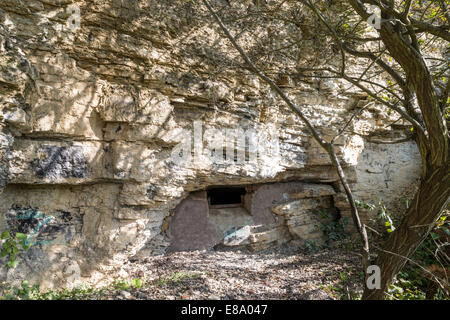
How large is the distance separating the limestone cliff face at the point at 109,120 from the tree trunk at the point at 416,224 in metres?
0.69

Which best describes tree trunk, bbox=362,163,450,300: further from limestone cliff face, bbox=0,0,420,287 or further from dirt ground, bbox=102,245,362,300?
dirt ground, bbox=102,245,362,300

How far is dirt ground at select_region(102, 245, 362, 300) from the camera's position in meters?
2.62

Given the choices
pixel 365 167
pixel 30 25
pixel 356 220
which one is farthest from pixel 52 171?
pixel 365 167

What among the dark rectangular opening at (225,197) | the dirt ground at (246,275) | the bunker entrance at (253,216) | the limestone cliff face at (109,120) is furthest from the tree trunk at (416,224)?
the dark rectangular opening at (225,197)

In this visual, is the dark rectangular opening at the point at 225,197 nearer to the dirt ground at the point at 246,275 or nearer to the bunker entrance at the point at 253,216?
the bunker entrance at the point at 253,216

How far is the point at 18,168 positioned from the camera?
272cm

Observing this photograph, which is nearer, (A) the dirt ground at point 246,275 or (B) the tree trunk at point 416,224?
(B) the tree trunk at point 416,224

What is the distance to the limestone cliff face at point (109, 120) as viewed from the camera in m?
2.75

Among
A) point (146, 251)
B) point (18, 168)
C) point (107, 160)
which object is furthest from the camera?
point (146, 251)

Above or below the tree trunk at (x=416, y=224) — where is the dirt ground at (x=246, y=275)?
below

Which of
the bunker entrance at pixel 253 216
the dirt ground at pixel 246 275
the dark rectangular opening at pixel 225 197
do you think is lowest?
the dirt ground at pixel 246 275

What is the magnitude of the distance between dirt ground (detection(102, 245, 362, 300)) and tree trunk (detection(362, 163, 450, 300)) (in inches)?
34.5
